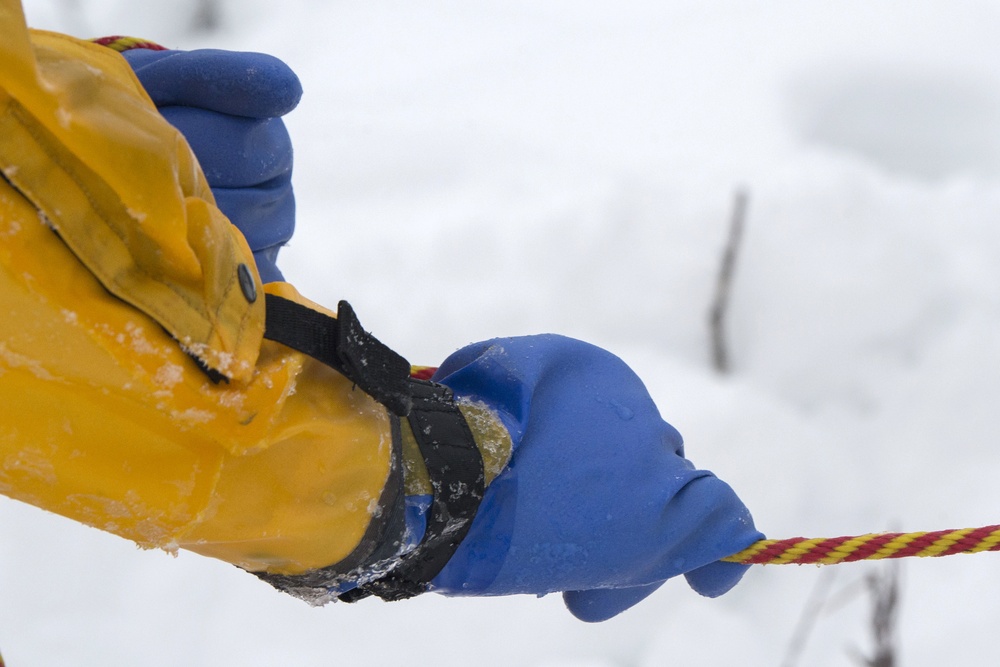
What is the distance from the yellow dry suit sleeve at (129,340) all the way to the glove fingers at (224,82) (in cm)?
26

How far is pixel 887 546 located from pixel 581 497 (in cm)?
25

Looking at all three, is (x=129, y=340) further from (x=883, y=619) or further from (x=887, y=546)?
(x=883, y=619)

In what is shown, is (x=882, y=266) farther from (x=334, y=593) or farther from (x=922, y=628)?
(x=334, y=593)

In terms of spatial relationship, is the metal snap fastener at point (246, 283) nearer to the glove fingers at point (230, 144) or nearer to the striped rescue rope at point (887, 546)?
the glove fingers at point (230, 144)

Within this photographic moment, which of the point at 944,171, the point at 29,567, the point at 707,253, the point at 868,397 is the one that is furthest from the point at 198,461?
the point at 944,171

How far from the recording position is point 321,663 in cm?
162

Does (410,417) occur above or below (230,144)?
below

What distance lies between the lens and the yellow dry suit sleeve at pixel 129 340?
1.85 feet

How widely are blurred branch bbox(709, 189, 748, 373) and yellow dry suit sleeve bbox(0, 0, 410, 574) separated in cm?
146

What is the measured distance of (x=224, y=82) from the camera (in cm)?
95

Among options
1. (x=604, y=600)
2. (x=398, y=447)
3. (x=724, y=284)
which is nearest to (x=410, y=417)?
(x=398, y=447)

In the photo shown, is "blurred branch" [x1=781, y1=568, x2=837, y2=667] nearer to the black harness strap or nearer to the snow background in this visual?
the snow background

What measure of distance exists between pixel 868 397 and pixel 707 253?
1.49 feet

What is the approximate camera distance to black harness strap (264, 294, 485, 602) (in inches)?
27.4
